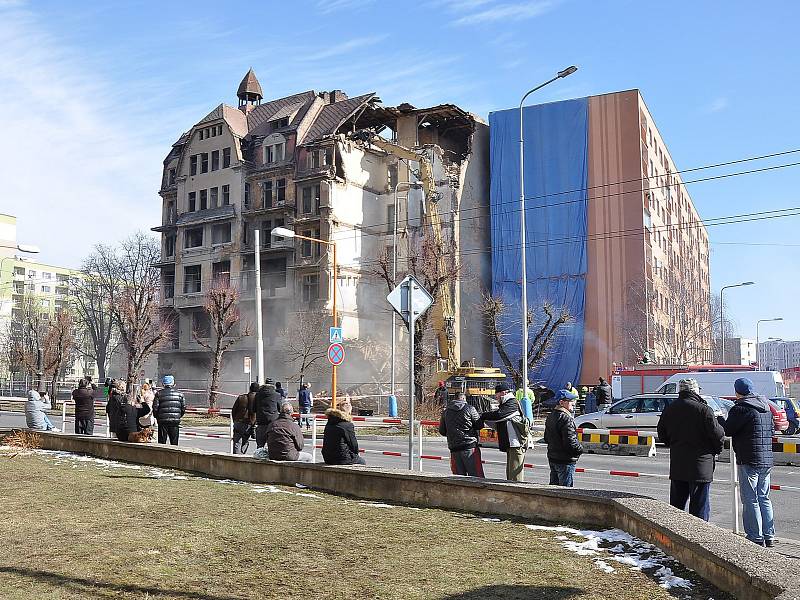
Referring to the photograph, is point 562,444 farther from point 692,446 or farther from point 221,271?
point 221,271

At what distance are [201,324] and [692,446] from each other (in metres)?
59.5

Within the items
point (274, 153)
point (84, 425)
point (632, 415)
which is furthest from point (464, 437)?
point (274, 153)

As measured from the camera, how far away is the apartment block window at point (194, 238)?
65.9 m

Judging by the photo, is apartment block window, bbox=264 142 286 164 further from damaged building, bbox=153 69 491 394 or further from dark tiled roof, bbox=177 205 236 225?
dark tiled roof, bbox=177 205 236 225

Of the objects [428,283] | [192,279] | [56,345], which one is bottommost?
[56,345]

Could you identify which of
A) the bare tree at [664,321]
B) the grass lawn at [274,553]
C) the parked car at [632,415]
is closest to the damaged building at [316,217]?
the bare tree at [664,321]

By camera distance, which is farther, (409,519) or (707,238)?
(707,238)

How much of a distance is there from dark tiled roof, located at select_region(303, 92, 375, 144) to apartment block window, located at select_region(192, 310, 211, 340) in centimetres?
1598

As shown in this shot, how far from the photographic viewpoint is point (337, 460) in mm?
11633

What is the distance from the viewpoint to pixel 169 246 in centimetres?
6800

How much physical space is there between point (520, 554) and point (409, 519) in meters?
2.13

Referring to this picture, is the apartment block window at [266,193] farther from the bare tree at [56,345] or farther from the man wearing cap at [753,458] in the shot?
the man wearing cap at [753,458]

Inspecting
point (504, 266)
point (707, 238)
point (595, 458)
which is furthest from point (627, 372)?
point (707, 238)

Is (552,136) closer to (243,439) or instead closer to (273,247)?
(273,247)
